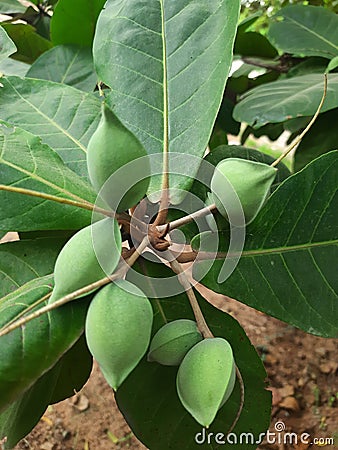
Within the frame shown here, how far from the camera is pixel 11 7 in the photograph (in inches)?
55.1

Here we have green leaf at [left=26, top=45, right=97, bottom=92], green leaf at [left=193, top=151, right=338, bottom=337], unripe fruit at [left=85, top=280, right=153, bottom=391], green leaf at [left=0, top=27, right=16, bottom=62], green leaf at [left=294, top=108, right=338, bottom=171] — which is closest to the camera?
unripe fruit at [left=85, top=280, right=153, bottom=391]

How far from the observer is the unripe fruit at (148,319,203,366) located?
0.56m

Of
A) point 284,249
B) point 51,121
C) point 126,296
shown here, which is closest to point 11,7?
point 51,121

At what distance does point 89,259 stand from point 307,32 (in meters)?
1.15

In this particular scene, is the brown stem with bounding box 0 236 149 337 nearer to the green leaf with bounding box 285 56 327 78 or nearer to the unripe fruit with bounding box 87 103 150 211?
the unripe fruit with bounding box 87 103 150 211

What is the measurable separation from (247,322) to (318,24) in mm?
1022

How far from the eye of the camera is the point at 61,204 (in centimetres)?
67

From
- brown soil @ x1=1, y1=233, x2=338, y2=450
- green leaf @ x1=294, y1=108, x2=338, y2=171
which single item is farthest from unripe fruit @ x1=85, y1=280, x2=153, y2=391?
brown soil @ x1=1, y1=233, x2=338, y2=450

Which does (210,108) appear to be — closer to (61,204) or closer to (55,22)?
(61,204)

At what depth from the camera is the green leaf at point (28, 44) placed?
1230mm

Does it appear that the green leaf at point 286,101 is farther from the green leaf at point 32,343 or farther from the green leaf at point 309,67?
the green leaf at point 32,343

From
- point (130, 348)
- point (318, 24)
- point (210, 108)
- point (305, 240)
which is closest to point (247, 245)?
point (305, 240)

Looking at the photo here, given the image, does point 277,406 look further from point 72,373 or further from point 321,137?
point 72,373

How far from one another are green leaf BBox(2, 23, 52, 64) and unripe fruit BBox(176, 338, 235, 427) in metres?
0.94
